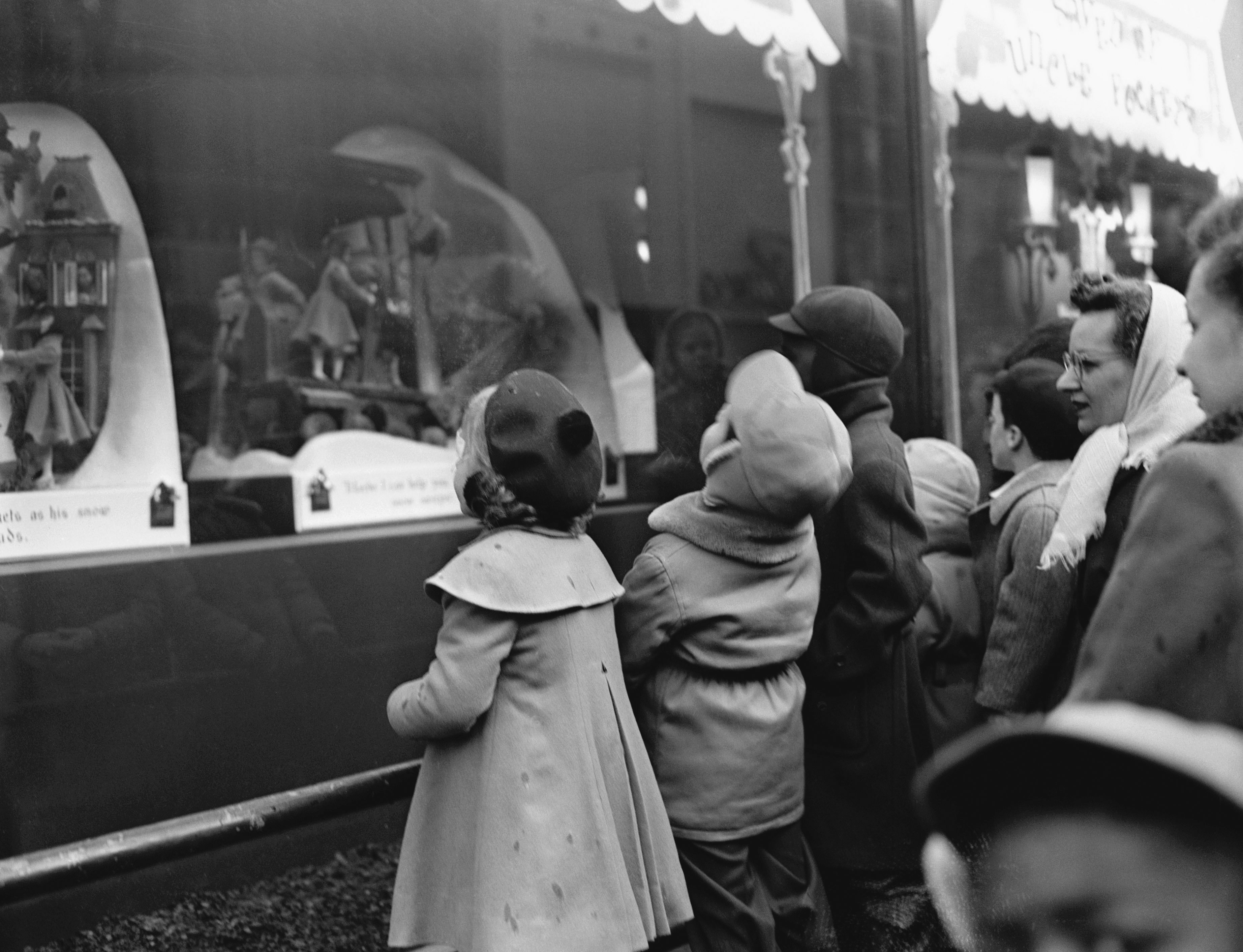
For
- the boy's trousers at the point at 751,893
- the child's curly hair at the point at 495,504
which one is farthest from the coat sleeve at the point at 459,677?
the boy's trousers at the point at 751,893

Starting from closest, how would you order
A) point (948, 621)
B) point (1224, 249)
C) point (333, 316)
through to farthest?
1. point (1224, 249)
2. point (948, 621)
3. point (333, 316)

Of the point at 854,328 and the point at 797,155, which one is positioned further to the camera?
the point at 797,155

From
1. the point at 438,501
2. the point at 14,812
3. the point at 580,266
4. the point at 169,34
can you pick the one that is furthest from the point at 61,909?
the point at 580,266

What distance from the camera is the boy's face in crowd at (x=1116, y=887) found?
1017mm

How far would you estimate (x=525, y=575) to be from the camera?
9.04 ft

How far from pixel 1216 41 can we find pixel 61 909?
663 cm

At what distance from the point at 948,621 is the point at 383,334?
2178 millimetres

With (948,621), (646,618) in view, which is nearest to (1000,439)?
(948,621)

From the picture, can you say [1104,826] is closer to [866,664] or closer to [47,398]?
[866,664]

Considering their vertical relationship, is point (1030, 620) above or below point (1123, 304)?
below

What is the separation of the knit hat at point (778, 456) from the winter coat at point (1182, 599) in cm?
139

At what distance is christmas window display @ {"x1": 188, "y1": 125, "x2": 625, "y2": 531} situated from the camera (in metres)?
4.28

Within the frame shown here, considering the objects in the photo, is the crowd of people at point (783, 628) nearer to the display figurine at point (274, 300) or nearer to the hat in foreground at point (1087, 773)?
the hat in foreground at point (1087, 773)

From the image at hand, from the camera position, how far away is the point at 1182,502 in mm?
1603
